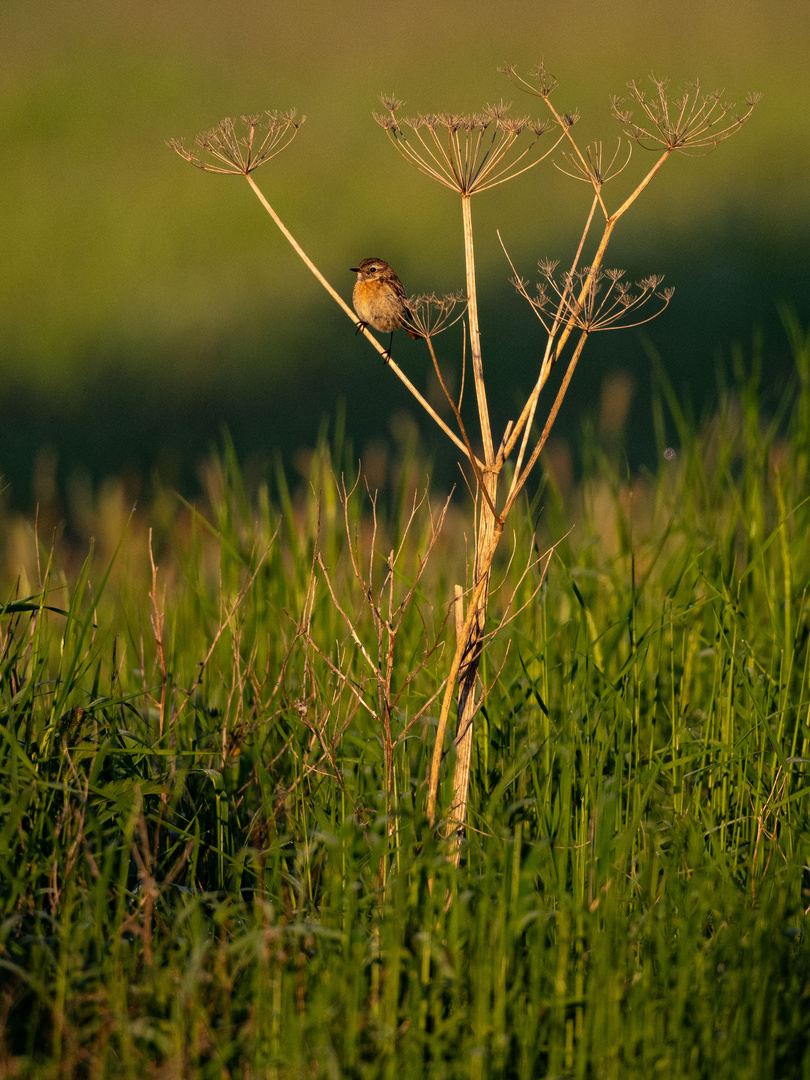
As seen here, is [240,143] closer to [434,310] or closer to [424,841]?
[434,310]

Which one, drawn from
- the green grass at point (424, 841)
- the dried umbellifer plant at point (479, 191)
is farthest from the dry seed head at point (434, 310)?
the green grass at point (424, 841)

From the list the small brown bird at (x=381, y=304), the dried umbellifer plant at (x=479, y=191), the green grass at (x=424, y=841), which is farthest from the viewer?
the small brown bird at (x=381, y=304)

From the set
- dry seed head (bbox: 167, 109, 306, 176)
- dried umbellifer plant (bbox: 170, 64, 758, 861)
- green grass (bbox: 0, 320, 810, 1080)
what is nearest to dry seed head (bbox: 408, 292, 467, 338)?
dried umbellifer plant (bbox: 170, 64, 758, 861)

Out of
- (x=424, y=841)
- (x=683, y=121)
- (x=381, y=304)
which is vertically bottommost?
(x=424, y=841)

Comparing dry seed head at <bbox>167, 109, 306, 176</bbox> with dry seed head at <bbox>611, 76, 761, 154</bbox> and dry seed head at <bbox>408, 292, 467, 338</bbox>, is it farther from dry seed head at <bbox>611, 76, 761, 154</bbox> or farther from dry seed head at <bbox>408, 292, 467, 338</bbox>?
dry seed head at <bbox>611, 76, 761, 154</bbox>

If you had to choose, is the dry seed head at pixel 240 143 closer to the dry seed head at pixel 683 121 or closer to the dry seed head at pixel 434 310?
the dry seed head at pixel 434 310

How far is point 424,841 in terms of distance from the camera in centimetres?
240

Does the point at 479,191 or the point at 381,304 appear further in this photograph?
the point at 381,304

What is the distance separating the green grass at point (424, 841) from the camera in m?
2.13

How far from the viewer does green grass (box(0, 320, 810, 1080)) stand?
2.13 m

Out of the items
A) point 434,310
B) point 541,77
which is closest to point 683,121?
point 541,77

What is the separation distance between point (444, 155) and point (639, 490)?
11.9ft

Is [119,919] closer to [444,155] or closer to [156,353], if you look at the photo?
[444,155]

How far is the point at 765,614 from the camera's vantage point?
396 centimetres
